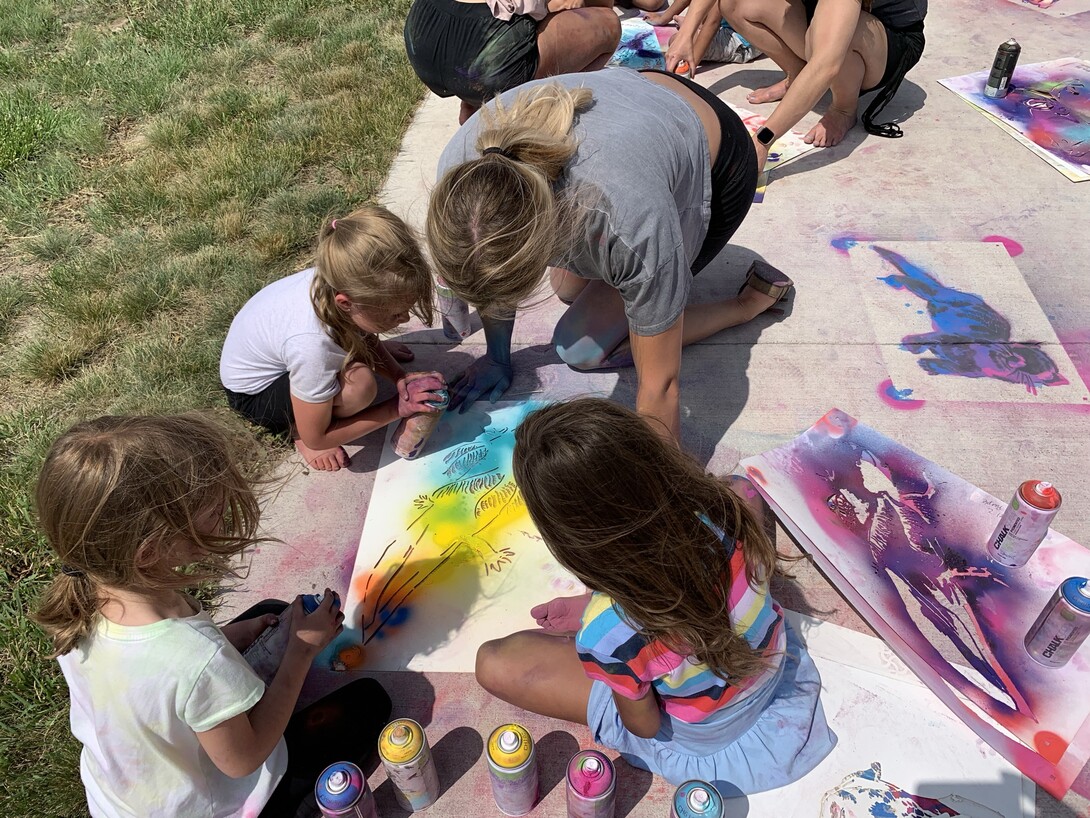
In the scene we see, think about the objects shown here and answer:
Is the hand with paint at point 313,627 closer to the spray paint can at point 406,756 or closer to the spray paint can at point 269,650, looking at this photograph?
the spray paint can at point 269,650

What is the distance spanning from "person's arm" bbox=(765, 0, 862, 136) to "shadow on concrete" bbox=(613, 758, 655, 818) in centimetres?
259

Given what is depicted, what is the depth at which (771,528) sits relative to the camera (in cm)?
220

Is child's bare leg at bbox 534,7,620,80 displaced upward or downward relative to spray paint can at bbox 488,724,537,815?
upward

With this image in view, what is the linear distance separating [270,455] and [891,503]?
1.88 m

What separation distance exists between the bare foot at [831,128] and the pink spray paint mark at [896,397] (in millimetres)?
1634

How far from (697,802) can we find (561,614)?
0.63 meters

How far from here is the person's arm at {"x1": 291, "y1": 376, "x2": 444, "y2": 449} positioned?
2340 millimetres

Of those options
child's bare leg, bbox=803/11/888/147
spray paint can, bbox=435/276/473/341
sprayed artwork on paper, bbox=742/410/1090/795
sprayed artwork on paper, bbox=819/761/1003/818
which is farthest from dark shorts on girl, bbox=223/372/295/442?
child's bare leg, bbox=803/11/888/147

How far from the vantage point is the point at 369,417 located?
97.0 inches

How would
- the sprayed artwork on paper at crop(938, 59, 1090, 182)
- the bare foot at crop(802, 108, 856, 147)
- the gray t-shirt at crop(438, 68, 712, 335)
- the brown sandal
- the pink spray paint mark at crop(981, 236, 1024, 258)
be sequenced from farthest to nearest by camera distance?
the bare foot at crop(802, 108, 856, 147)
the sprayed artwork on paper at crop(938, 59, 1090, 182)
the pink spray paint mark at crop(981, 236, 1024, 258)
the brown sandal
the gray t-shirt at crop(438, 68, 712, 335)

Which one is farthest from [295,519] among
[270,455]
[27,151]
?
[27,151]

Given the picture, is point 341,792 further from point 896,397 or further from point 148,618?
point 896,397

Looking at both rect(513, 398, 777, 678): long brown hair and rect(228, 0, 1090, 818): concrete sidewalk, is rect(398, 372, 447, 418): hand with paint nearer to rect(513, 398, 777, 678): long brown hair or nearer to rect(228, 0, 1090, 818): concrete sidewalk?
rect(228, 0, 1090, 818): concrete sidewalk

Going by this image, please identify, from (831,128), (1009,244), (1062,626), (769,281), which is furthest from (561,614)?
(831,128)
